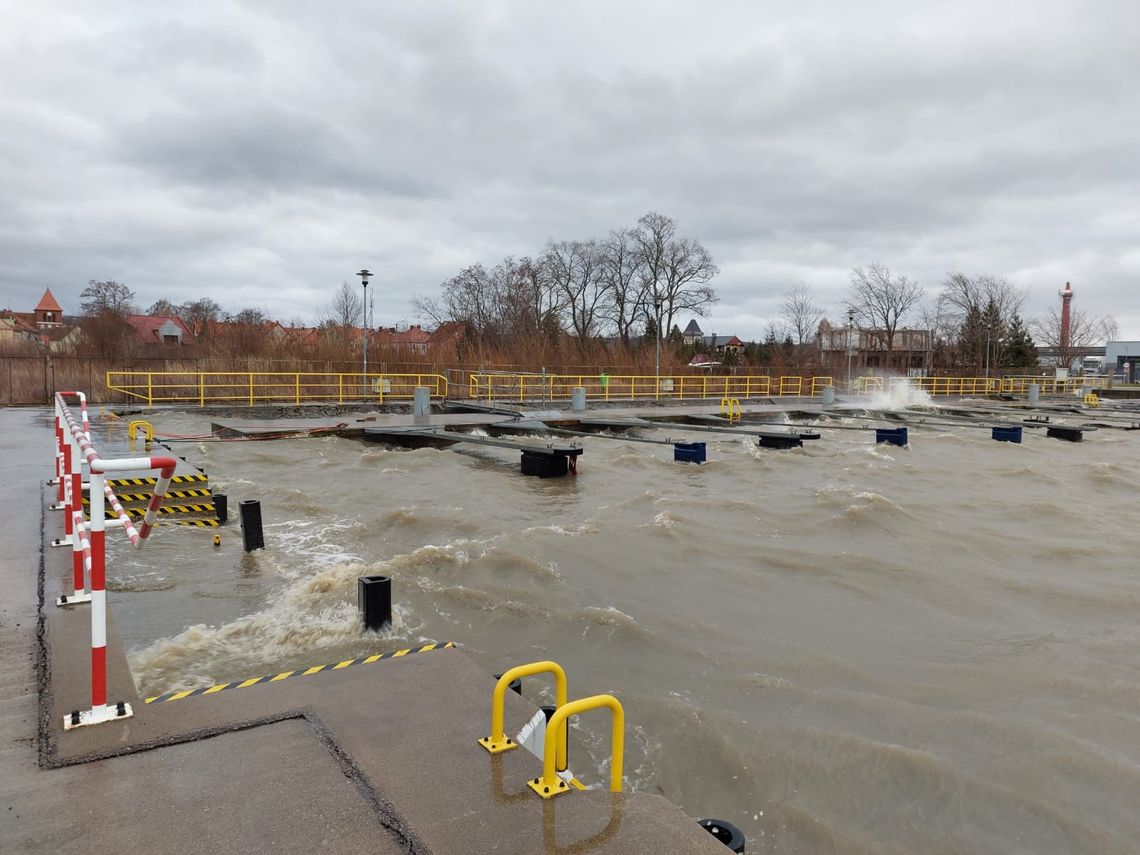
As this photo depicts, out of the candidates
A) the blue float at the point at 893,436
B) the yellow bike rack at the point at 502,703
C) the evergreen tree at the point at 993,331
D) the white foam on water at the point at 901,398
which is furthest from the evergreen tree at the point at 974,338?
the yellow bike rack at the point at 502,703

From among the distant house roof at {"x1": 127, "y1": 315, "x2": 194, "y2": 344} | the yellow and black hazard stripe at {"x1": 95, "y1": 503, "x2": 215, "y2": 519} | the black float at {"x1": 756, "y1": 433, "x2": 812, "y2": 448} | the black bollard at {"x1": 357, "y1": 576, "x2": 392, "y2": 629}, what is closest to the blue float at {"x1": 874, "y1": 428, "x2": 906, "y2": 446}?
the black float at {"x1": 756, "y1": 433, "x2": 812, "y2": 448}

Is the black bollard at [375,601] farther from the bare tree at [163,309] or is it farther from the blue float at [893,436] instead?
the bare tree at [163,309]

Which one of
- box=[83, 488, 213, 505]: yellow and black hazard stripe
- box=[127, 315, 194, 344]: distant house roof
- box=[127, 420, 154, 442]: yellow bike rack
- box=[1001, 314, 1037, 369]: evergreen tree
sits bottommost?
box=[83, 488, 213, 505]: yellow and black hazard stripe

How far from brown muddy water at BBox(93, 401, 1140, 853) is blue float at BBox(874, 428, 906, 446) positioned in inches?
303

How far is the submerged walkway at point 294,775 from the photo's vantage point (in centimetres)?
305

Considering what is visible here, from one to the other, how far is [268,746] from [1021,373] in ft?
254

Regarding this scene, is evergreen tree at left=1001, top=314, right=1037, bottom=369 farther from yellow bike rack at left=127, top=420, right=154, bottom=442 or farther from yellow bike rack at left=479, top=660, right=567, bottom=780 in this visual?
yellow bike rack at left=479, top=660, right=567, bottom=780

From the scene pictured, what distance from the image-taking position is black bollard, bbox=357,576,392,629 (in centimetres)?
668

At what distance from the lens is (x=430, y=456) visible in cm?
1920

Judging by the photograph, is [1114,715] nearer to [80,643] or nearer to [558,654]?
[558,654]

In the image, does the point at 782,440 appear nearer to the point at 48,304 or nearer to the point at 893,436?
the point at 893,436

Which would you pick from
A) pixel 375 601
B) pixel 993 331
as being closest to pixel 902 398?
pixel 993 331

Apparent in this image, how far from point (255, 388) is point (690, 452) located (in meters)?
19.9

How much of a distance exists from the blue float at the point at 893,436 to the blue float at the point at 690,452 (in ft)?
27.0
